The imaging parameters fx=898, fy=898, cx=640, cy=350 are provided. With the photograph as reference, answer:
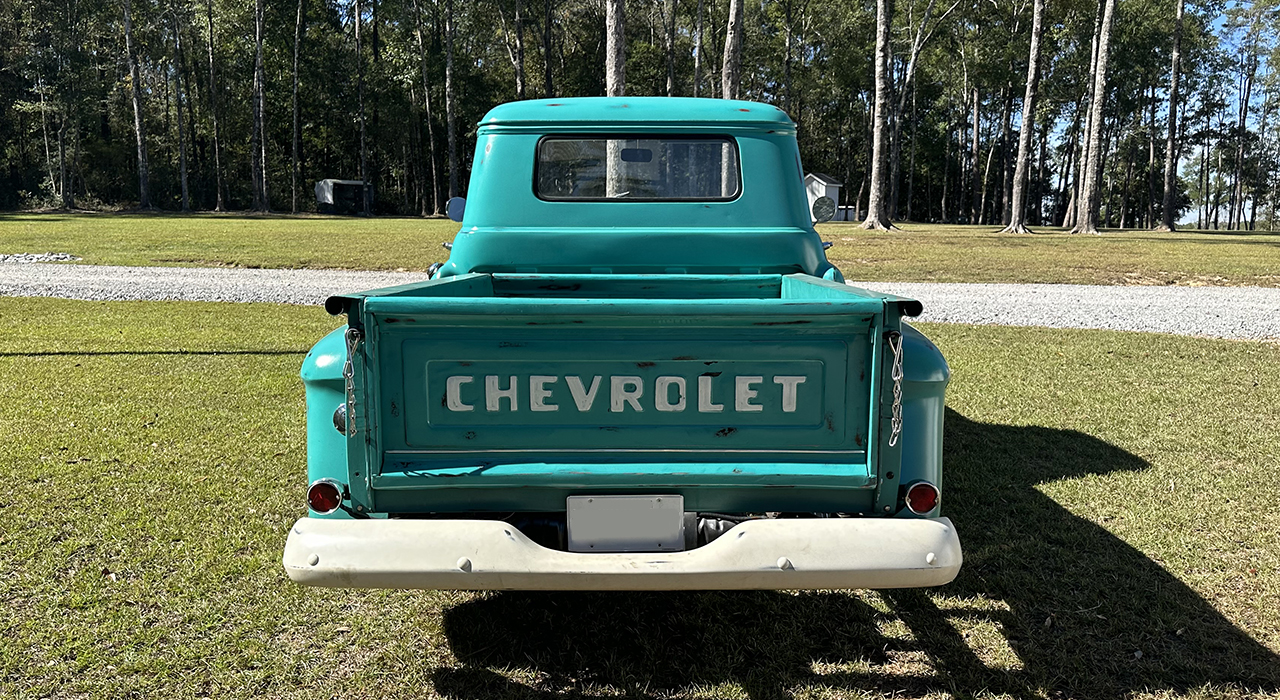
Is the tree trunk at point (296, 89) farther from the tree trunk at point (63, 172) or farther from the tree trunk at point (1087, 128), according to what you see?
the tree trunk at point (1087, 128)

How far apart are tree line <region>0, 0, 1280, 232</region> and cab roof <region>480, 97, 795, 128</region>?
36.0 metres

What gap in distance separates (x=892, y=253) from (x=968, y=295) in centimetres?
609

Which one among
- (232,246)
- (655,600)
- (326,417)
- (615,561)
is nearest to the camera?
(615,561)

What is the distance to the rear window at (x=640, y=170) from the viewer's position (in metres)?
4.15

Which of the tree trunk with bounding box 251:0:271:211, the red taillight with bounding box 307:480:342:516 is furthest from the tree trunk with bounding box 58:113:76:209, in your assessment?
the red taillight with bounding box 307:480:342:516

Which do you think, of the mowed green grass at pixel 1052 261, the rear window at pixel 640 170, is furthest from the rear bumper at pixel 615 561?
the mowed green grass at pixel 1052 261

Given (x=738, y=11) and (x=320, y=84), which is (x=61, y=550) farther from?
(x=320, y=84)

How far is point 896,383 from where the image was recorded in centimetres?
247

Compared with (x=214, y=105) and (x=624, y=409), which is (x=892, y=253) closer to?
(x=624, y=409)

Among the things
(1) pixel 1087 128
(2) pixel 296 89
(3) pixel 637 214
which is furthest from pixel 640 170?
(2) pixel 296 89

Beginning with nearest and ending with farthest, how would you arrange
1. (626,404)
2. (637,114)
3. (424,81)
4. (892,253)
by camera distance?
(626,404)
(637,114)
(892,253)
(424,81)

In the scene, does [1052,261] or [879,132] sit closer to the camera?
[1052,261]

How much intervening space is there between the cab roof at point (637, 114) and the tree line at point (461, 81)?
118 feet

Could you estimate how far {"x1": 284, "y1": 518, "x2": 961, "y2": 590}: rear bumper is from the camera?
7.66ft
